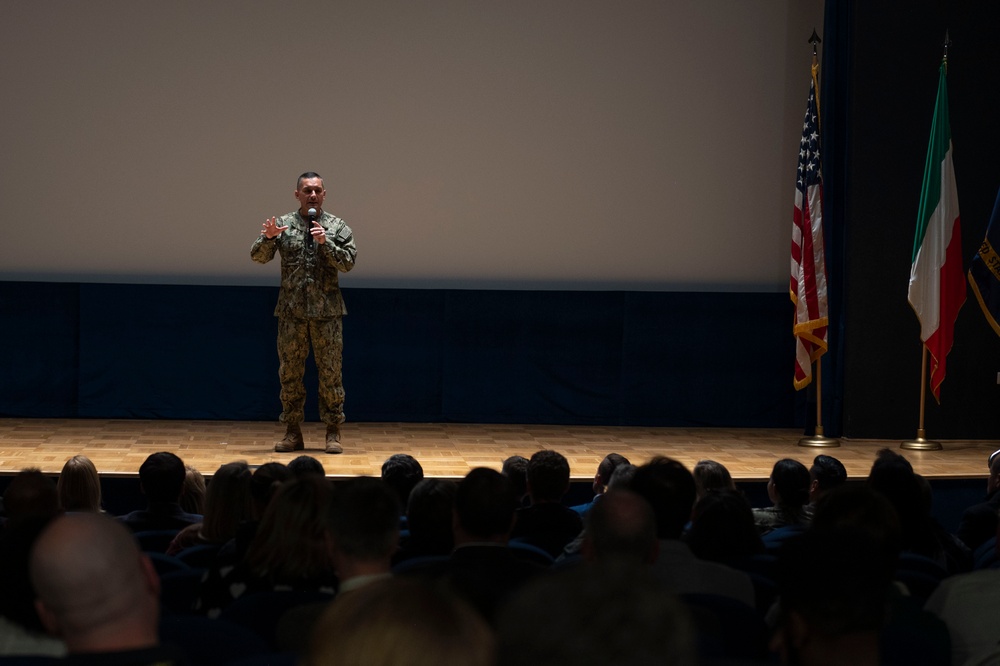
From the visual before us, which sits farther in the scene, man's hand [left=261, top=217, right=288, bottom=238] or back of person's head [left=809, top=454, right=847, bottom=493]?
man's hand [left=261, top=217, right=288, bottom=238]

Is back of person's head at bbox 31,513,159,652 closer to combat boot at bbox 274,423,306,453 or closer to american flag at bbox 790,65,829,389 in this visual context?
combat boot at bbox 274,423,306,453

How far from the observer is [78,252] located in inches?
344

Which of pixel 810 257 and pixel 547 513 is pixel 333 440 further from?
pixel 810 257

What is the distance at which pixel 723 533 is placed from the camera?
3.07 m

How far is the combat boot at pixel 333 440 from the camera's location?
6.75 meters

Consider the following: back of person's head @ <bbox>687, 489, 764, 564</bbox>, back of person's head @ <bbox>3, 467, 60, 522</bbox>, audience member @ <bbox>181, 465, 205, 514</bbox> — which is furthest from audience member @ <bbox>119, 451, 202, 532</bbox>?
back of person's head @ <bbox>687, 489, 764, 564</bbox>

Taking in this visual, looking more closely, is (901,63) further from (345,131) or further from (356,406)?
(356,406)

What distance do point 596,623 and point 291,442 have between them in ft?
19.8

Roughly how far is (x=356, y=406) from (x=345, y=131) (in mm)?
2091

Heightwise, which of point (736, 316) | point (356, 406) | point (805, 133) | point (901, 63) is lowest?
point (356, 406)

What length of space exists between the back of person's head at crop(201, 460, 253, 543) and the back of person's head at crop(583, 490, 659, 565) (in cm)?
135

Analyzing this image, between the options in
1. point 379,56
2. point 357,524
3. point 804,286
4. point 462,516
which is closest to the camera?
point 357,524

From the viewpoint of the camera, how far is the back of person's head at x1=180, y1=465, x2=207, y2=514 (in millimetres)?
4184

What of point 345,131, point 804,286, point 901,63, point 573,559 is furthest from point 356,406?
point 573,559
